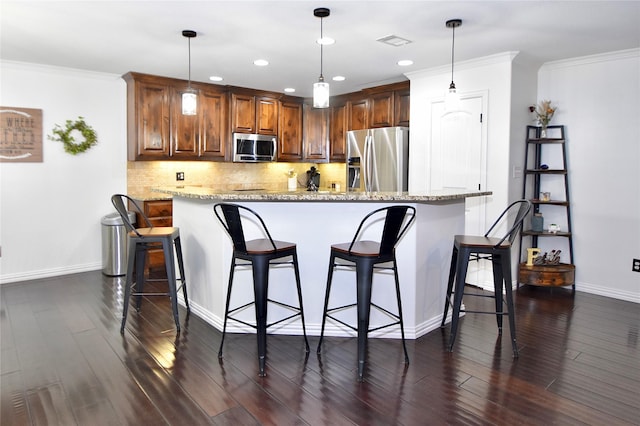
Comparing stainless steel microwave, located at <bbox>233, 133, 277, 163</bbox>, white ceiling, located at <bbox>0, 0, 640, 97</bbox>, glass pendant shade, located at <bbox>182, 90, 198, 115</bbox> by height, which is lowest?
stainless steel microwave, located at <bbox>233, 133, 277, 163</bbox>

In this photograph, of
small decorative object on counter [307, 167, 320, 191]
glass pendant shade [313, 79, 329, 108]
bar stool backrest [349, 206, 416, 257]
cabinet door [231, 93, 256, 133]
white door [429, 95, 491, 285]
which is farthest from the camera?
small decorative object on counter [307, 167, 320, 191]

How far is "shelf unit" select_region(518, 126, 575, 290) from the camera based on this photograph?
4.34 m

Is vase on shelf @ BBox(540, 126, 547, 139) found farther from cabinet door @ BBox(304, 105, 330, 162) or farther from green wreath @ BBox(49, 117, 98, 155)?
green wreath @ BBox(49, 117, 98, 155)

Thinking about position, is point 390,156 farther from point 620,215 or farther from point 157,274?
point 157,274

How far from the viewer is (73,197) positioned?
4980mm

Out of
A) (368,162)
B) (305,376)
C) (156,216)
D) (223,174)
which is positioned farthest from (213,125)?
(305,376)

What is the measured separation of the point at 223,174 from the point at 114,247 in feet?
6.06

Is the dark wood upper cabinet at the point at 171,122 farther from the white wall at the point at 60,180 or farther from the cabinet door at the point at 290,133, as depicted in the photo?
the cabinet door at the point at 290,133

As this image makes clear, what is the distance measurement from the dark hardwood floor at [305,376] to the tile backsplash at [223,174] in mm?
2238

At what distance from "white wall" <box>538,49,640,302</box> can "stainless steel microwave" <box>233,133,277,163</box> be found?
11.1 ft

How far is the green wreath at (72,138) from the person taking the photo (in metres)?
4.82

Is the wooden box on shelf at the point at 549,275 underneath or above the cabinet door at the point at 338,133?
underneath

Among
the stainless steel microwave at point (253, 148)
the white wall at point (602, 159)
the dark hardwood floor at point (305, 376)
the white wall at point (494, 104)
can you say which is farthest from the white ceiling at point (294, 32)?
the dark hardwood floor at point (305, 376)

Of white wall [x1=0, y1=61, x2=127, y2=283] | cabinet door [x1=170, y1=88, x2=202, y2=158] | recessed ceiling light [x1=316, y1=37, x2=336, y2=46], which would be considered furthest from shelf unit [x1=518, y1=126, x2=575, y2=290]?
white wall [x1=0, y1=61, x2=127, y2=283]
